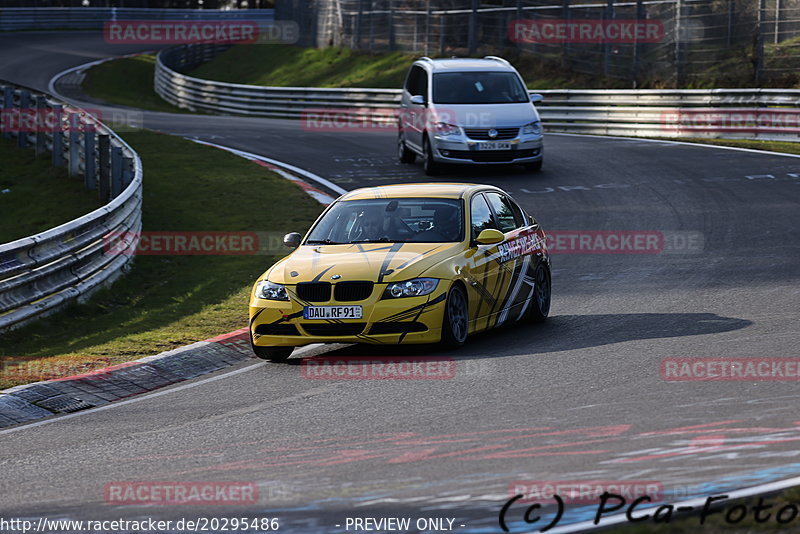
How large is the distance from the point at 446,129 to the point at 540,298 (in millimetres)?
11232

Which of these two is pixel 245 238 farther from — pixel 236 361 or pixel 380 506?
pixel 380 506

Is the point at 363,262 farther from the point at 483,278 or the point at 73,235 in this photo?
the point at 73,235

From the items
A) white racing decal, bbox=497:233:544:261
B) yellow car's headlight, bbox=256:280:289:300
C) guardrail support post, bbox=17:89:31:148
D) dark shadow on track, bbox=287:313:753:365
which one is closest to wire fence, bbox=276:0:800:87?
guardrail support post, bbox=17:89:31:148

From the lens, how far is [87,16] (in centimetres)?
7644

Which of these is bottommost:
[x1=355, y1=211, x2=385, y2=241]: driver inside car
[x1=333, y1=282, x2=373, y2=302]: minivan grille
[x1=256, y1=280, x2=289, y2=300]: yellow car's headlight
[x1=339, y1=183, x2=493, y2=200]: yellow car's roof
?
[x1=256, y1=280, x2=289, y2=300]: yellow car's headlight

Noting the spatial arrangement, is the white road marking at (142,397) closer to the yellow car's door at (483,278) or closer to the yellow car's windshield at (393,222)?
the yellow car's windshield at (393,222)

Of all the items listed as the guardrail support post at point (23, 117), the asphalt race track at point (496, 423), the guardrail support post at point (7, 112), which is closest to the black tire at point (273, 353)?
the asphalt race track at point (496, 423)

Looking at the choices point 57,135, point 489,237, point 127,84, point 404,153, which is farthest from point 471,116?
point 127,84

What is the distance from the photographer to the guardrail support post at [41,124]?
2461 cm

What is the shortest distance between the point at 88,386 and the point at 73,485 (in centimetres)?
300

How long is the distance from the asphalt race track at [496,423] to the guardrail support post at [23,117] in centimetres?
1396

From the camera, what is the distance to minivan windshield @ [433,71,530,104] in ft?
78.6

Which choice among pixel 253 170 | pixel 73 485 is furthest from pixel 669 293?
pixel 253 170

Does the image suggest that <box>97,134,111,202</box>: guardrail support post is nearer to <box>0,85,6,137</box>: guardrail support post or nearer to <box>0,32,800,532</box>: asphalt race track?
<box>0,85,6,137</box>: guardrail support post
